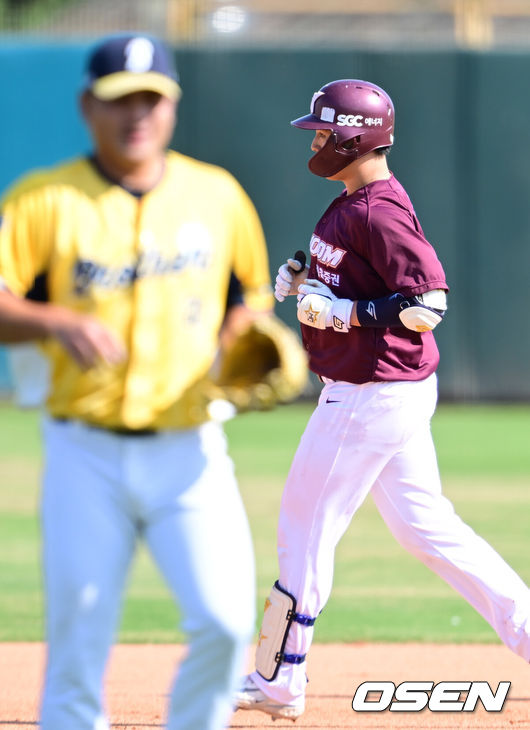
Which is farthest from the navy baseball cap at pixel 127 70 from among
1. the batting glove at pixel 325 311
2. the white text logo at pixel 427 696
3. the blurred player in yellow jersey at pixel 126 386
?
the white text logo at pixel 427 696

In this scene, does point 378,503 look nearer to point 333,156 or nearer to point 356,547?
point 333,156

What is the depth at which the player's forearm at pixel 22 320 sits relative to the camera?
3.11 metres

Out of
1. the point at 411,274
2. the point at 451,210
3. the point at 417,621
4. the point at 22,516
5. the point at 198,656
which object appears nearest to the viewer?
the point at 198,656

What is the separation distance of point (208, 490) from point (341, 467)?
1189 mm

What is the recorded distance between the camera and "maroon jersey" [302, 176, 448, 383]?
4262 mm

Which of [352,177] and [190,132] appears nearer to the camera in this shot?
[352,177]

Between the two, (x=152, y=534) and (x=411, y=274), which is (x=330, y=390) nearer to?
(x=411, y=274)

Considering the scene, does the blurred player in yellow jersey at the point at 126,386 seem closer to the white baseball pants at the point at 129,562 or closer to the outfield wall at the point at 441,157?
the white baseball pants at the point at 129,562

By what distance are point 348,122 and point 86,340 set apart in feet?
5.67

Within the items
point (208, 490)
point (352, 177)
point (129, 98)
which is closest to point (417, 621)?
point (352, 177)

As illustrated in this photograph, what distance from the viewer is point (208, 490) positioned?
10.6ft

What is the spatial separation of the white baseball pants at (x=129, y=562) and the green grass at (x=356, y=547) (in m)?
3.01

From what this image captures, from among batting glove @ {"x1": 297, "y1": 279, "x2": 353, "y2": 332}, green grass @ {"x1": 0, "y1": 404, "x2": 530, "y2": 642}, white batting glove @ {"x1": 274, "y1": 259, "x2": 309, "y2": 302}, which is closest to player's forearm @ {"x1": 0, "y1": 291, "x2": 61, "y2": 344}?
batting glove @ {"x1": 297, "y1": 279, "x2": 353, "y2": 332}

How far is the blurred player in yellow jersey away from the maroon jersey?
105 centimetres
